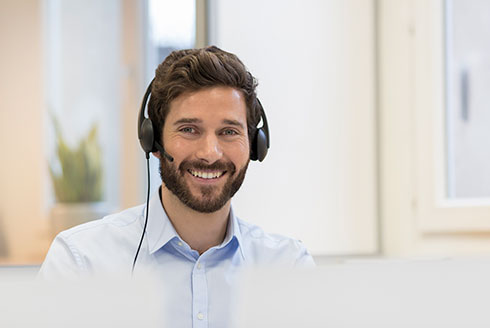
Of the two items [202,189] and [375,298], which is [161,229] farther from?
[375,298]

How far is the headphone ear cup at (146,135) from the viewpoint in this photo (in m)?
1.14

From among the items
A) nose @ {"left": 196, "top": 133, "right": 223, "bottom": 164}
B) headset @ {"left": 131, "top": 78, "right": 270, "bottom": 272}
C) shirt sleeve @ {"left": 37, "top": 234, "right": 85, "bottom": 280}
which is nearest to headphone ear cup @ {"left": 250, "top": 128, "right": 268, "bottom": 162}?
headset @ {"left": 131, "top": 78, "right": 270, "bottom": 272}

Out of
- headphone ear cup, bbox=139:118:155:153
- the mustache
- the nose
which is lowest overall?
the mustache

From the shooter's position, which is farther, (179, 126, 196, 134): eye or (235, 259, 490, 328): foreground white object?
(179, 126, 196, 134): eye

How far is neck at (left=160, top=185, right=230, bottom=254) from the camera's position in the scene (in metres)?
1.14

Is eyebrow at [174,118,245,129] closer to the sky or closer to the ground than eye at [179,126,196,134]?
closer to the sky

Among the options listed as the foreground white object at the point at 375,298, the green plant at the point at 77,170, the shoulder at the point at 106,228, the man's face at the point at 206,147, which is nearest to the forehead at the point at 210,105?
the man's face at the point at 206,147

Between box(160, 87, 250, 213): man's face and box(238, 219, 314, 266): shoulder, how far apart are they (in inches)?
3.8

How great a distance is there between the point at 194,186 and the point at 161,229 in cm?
11

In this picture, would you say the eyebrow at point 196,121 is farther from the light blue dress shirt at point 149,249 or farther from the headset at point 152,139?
the light blue dress shirt at point 149,249

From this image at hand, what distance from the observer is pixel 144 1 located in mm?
3865

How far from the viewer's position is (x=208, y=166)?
1.11m

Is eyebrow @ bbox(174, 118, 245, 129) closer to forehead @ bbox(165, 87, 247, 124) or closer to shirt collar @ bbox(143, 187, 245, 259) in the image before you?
forehead @ bbox(165, 87, 247, 124)

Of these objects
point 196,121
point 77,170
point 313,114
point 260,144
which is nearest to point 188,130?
point 196,121
